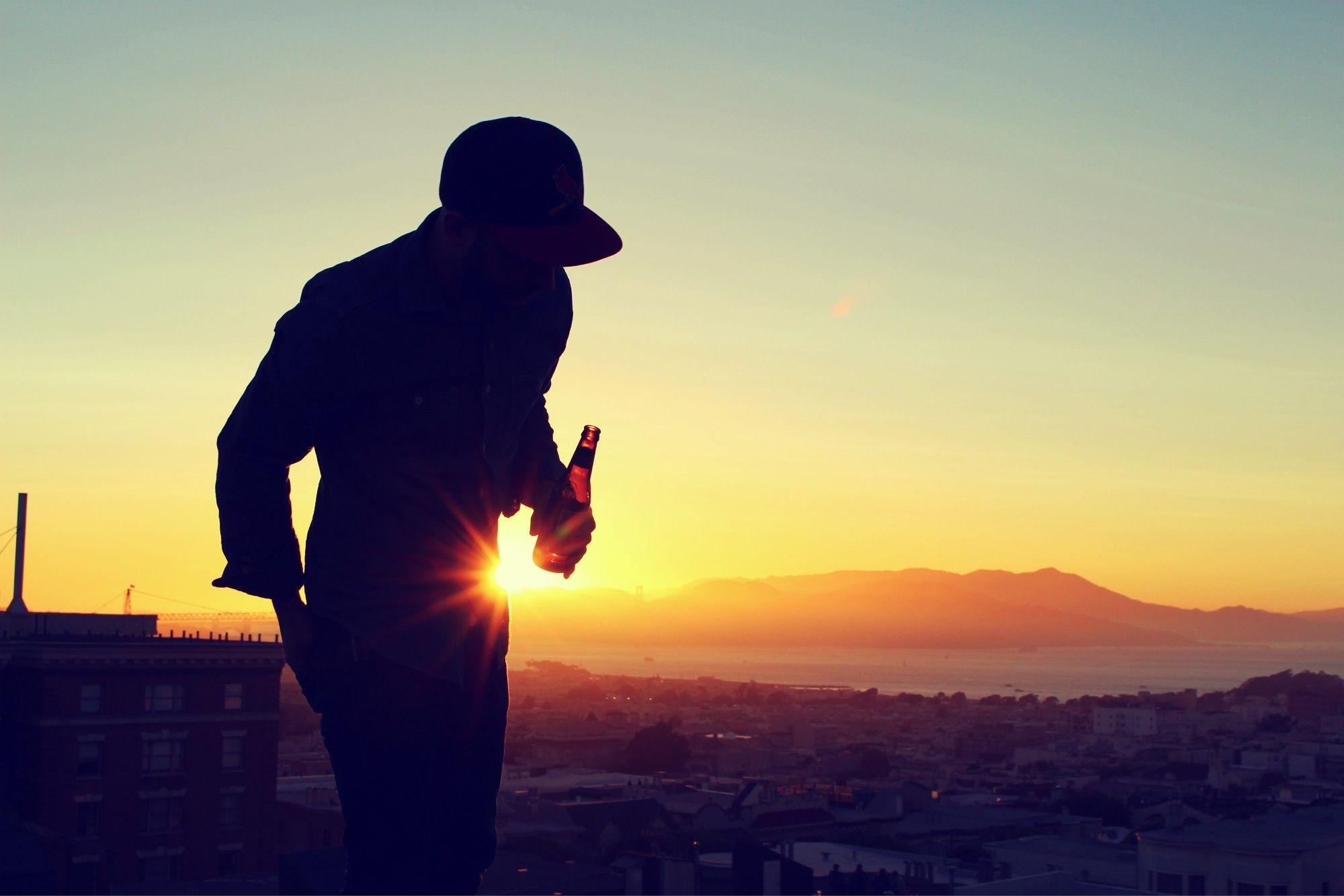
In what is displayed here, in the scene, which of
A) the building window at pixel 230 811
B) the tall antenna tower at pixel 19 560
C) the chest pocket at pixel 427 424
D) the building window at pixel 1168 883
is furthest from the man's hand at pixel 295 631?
the tall antenna tower at pixel 19 560

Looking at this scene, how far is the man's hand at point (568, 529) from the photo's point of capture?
331 centimetres

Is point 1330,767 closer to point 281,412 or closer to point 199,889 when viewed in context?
point 199,889

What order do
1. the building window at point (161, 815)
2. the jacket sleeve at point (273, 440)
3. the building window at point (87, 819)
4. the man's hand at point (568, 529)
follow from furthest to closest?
1. the building window at point (161, 815)
2. the building window at point (87, 819)
3. the man's hand at point (568, 529)
4. the jacket sleeve at point (273, 440)

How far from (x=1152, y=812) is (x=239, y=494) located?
51.6 m

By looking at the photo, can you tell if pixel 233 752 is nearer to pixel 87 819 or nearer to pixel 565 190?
pixel 87 819

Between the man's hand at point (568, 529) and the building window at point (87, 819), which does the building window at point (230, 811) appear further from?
the man's hand at point (568, 529)

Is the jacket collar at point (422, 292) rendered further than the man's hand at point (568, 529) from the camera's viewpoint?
No

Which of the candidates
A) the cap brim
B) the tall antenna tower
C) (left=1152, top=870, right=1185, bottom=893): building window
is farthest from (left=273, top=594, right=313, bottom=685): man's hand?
the tall antenna tower

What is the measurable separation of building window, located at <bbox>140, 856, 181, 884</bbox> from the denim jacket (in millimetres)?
27529

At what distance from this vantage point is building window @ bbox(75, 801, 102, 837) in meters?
27.4

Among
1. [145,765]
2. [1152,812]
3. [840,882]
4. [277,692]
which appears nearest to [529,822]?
[277,692]

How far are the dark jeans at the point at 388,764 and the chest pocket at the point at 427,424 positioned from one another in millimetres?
451

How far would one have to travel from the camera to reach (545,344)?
3.38 m

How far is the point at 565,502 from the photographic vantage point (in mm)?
3305
